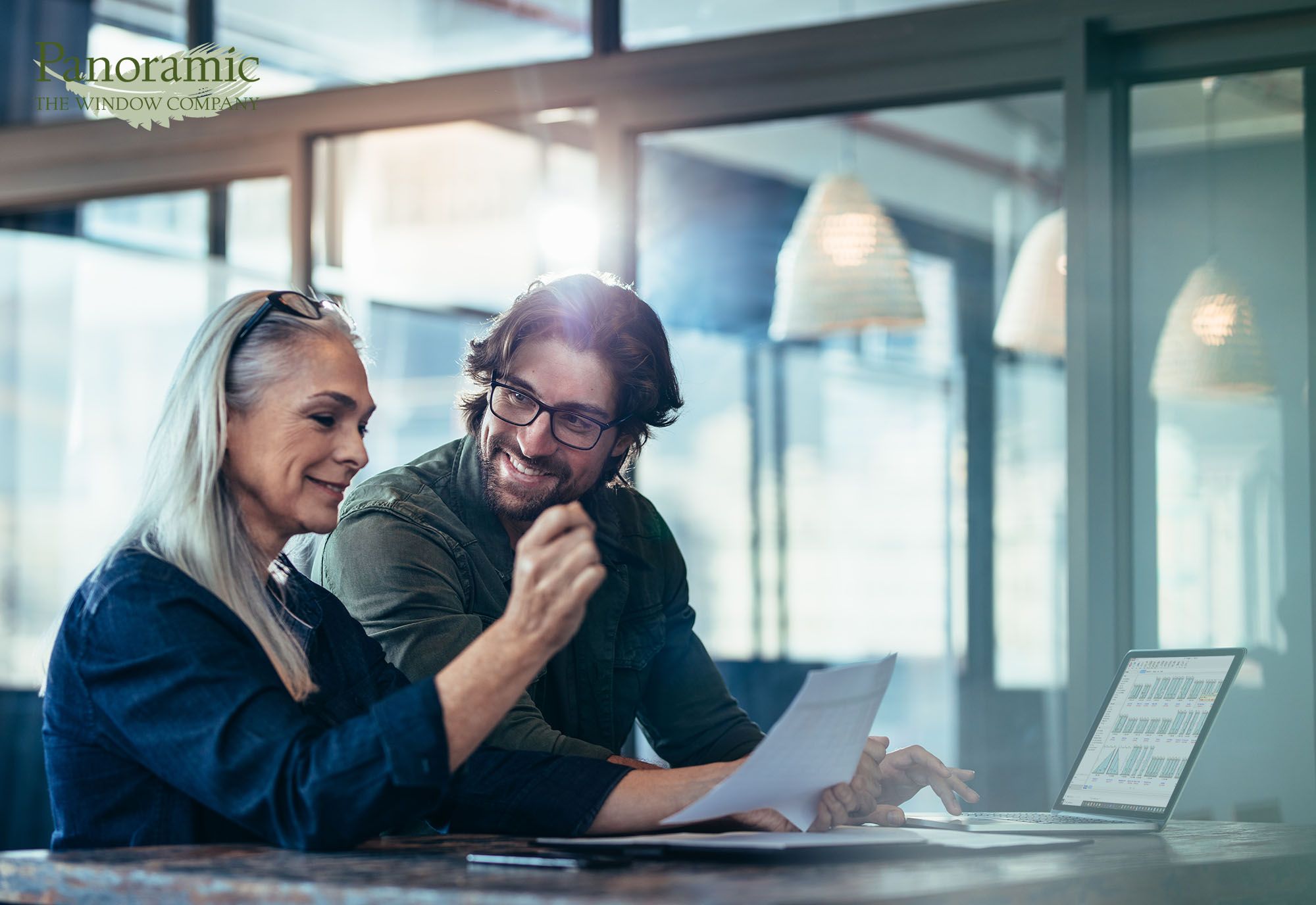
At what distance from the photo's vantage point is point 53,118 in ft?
12.0

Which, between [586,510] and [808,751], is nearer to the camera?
[808,751]

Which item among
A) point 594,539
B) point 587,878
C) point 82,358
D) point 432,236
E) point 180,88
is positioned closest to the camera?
point 587,878

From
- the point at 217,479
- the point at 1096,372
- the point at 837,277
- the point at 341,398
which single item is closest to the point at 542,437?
the point at 341,398

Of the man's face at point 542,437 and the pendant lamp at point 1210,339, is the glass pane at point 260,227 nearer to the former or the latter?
the man's face at point 542,437

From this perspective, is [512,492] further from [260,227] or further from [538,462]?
[260,227]

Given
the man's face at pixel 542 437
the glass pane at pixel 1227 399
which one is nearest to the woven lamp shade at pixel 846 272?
the glass pane at pixel 1227 399

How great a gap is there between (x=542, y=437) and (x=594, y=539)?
0.56ft

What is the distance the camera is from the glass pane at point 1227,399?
8.64 feet

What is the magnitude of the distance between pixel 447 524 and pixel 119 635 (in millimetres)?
622

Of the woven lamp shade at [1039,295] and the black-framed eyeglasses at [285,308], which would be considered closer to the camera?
the black-framed eyeglasses at [285,308]

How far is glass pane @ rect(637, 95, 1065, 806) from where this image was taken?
566cm

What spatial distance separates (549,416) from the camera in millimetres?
1989

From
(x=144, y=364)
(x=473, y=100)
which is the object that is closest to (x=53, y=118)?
(x=144, y=364)

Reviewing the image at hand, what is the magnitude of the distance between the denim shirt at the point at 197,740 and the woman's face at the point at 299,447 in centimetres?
15
